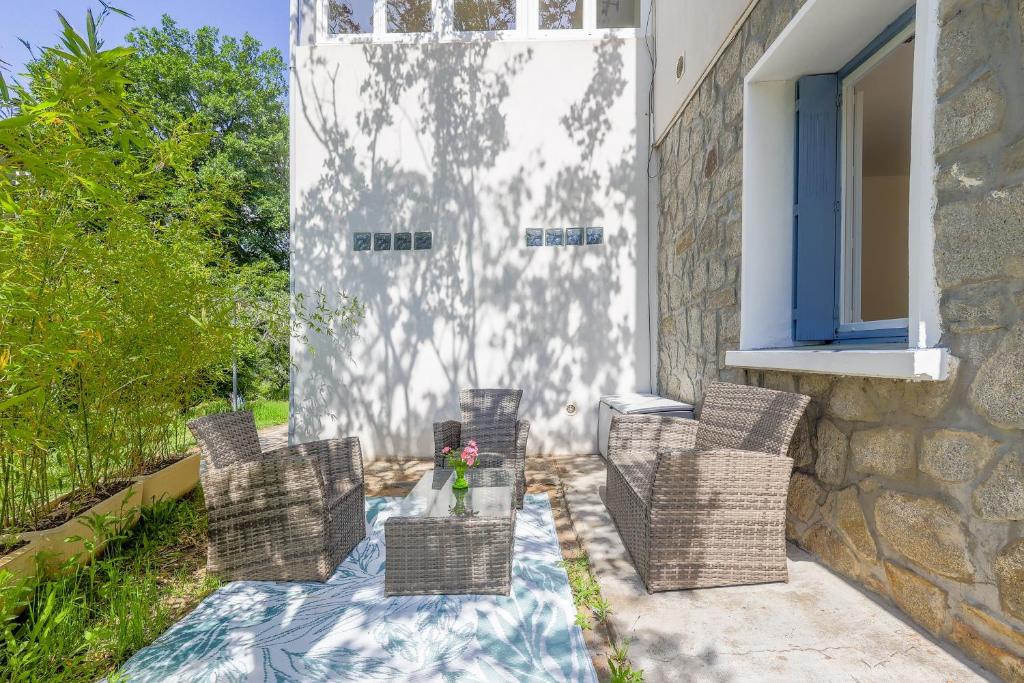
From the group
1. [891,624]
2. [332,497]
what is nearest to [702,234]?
[891,624]

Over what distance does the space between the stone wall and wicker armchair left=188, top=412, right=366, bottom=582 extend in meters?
2.33

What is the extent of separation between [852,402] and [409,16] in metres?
5.23

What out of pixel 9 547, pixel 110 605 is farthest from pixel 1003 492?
pixel 9 547

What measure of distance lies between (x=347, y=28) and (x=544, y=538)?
5128 mm

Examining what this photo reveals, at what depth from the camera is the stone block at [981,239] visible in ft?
4.88

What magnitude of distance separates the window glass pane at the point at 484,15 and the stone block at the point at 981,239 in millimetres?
4599

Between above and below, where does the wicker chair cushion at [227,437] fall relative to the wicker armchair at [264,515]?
above

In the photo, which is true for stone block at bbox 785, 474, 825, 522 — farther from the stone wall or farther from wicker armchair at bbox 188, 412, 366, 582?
wicker armchair at bbox 188, 412, 366, 582

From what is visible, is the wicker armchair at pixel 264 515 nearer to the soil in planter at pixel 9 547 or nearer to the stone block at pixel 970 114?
the soil in planter at pixel 9 547

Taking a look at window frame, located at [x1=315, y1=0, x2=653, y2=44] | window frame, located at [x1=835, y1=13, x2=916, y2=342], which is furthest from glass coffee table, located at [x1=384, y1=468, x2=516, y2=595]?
window frame, located at [x1=315, y1=0, x2=653, y2=44]

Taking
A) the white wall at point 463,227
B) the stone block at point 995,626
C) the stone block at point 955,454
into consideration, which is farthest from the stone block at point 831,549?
the white wall at point 463,227

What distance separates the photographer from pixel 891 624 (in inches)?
74.4

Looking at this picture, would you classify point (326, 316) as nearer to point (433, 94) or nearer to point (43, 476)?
point (433, 94)

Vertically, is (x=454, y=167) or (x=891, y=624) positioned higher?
(x=454, y=167)
